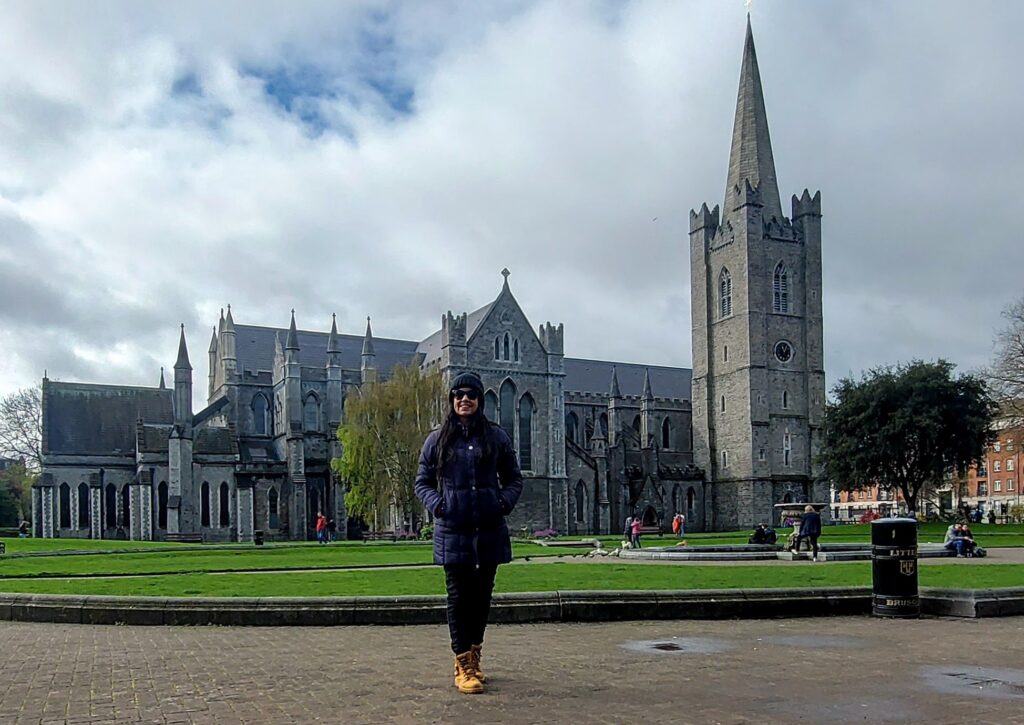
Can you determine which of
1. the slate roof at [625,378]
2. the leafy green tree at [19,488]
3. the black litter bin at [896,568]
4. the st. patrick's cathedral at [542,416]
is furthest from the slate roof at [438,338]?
the black litter bin at [896,568]

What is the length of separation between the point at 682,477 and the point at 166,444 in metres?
37.4

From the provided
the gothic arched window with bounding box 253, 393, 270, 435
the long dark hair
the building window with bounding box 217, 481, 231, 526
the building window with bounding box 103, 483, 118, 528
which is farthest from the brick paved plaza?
the gothic arched window with bounding box 253, 393, 270, 435

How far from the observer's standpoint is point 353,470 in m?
57.6

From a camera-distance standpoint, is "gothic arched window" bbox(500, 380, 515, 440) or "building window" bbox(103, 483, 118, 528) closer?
"gothic arched window" bbox(500, 380, 515, 440)

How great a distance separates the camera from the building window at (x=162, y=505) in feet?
215

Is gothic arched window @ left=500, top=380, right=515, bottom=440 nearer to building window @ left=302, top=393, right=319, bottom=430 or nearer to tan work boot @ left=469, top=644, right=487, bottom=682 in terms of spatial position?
building window @ left=302, top=393, right=319, bottom=430

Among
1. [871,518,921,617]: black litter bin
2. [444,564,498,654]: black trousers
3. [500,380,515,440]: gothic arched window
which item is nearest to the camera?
[444,564,498,654]: black trousers

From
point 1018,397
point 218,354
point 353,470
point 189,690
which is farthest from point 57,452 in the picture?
point 189,690

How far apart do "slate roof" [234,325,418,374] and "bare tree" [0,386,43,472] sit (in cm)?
1444

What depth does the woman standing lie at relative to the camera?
7.55 m

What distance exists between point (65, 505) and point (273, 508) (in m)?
13.5

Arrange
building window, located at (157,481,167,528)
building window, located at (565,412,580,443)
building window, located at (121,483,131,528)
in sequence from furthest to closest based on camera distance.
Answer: building window, located at (565,412,580,443) < building window, located at (121,483,131,528) < building window, located at (157,481,167,528)

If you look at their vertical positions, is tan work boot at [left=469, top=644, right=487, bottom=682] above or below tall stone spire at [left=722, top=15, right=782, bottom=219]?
below

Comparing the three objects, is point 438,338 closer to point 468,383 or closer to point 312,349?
point 312,349
